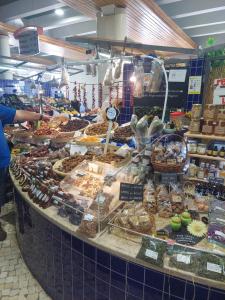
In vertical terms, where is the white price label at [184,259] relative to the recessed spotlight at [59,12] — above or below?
below

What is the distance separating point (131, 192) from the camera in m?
2.16

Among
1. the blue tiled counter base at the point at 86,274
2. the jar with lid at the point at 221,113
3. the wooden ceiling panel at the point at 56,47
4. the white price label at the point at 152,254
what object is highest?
the wooden ceiling panel at the point at 56,47

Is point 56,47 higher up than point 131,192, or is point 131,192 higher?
point 56,47

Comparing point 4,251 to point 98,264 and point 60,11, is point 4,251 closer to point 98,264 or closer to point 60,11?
point 98,264

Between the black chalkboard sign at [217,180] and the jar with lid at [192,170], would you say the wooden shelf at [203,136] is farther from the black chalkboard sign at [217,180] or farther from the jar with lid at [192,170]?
the black chalkboard sign at [217,180]

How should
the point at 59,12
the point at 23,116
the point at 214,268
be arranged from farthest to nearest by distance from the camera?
the point at 59,12
the point at 23,116
the point at 214,268

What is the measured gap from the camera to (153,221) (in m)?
2.19

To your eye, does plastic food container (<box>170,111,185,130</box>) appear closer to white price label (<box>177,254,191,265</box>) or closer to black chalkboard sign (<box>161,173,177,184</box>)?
black chalkboard sign (<box>161,173,177,184</box>)

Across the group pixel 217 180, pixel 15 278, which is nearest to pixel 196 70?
pixel 217 180

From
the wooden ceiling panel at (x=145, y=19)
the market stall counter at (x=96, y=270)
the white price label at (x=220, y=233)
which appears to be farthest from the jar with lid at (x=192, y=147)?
the wooden ceiling panel at (x=145, y=19)

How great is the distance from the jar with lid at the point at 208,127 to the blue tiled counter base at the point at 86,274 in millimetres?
1784

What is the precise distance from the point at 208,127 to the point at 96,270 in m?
1.96

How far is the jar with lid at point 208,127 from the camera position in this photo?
9.76 ft

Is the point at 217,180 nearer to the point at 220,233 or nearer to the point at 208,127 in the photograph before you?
the point at 208,127
